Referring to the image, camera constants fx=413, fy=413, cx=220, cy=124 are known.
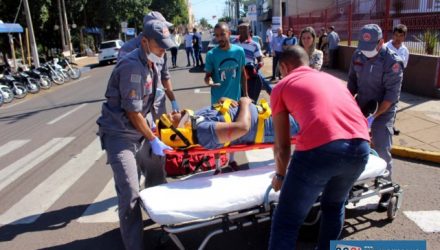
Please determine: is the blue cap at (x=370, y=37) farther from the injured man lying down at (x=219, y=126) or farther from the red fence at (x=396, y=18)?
the red fence at (x=396, y=18)

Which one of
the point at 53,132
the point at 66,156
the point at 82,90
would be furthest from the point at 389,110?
the point at 82,90

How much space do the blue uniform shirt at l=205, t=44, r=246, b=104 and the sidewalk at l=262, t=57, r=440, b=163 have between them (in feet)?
9.27

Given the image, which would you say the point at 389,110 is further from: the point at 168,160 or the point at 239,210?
the point at 168,160

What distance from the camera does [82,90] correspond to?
16641 millimetres

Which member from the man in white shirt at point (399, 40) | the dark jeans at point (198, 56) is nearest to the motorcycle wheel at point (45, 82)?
the dark jeans at point (198, 56)

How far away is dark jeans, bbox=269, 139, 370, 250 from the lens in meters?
2.67

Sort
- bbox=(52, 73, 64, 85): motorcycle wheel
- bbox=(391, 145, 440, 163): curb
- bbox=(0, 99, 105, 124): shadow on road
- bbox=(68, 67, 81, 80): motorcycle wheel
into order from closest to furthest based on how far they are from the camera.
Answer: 1. bbox=(391, 145, 440, 163): curb
2. bbox=(0, 99, 105, 124): shadow on road
3. bbox=(52, 73, 64, 85): motorcycle wheel
4. bbox=(68, 67, 81, 80): motorcycle wheel

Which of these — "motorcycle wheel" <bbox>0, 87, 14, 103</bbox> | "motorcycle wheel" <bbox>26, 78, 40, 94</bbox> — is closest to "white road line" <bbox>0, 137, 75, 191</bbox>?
"motorcycle wheel" <bbox>0, 87, 14, 103</bbox>

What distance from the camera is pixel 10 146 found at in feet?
27.4

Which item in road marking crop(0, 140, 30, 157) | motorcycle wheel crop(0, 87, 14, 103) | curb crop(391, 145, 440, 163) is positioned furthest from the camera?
motorcycle wheel crop(0, 87, 14, 103)

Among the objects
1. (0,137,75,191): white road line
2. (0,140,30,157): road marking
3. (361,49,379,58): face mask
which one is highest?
(361,49,379,58): face mask

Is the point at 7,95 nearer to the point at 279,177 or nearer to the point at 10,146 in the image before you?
the point at 10,146

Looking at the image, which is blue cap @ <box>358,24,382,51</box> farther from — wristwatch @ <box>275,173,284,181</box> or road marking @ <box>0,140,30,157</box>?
road marking @ <box>0,140,30,157</box>

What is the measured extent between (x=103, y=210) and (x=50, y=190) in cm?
124
